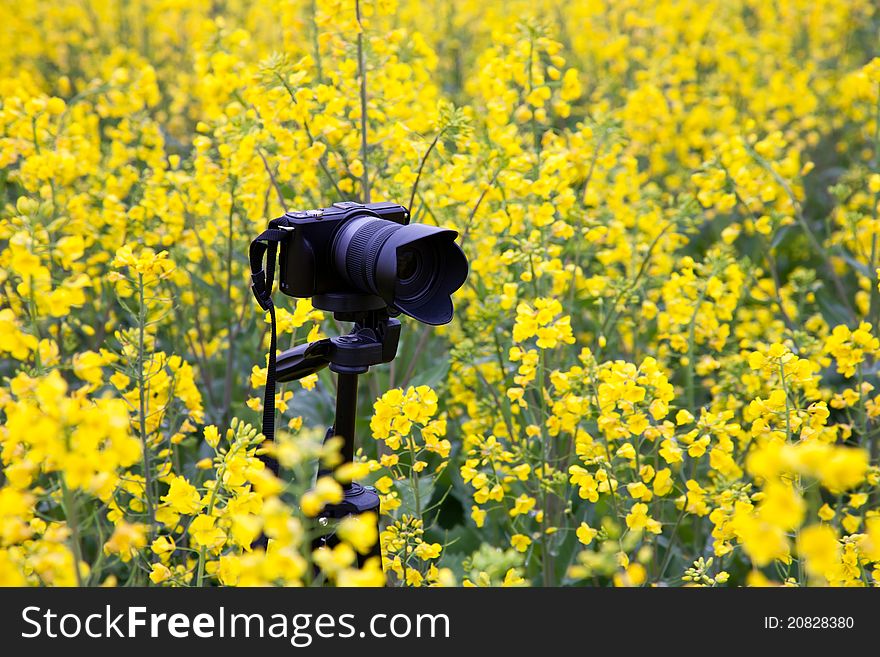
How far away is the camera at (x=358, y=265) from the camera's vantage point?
178cm

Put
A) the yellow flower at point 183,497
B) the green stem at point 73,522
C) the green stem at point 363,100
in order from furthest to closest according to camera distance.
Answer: the green stem at point 363,100 < the yellow flower at point 183,497 < the green stem at point 73,522

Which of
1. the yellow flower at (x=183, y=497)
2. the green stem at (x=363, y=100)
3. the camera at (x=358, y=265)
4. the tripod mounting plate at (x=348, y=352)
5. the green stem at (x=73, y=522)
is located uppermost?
the green stem at (x=363, y=100)

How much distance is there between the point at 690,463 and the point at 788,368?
110 cm

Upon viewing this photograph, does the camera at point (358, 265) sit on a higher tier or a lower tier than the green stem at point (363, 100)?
lower

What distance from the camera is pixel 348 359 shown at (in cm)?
181

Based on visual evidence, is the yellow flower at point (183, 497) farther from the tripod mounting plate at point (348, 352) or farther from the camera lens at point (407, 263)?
the camera lens at point (407, 263)

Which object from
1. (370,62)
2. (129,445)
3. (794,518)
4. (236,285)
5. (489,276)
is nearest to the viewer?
(794,518)

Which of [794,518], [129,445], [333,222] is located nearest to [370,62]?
[333,222]

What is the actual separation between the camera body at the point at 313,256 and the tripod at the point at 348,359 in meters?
0.03

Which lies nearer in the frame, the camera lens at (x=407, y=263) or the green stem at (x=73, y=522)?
the green stem at (x=73, y=522)

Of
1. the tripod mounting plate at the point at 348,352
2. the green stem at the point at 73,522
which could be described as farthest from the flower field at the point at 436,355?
the tripod mounting plate at the point at 348,352

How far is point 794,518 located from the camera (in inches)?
34.8

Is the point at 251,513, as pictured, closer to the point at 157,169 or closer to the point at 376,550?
the point at 376,550

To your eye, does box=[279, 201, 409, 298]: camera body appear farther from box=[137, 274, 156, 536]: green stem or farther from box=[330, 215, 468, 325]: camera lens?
box=[137, 274, 156, 536]: green stem
